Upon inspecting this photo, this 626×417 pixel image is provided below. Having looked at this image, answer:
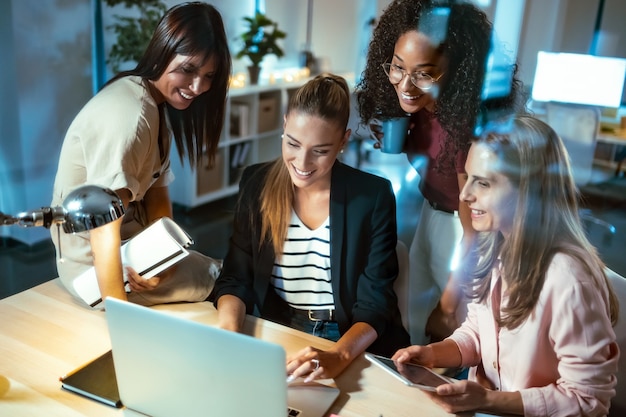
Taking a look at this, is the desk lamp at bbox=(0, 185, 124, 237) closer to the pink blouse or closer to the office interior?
the office interior

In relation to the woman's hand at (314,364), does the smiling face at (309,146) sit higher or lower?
higher

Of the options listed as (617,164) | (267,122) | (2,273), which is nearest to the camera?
(617,164)

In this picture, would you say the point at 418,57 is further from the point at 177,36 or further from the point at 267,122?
the point at 267,122

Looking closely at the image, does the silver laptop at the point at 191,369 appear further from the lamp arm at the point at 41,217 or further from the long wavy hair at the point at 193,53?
the long wavy hair at the point at 193,53

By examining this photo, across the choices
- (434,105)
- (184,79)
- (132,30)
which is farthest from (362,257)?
(132,30)

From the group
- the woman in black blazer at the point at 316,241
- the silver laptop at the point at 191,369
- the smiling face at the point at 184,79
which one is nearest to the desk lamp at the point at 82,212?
the silver laptop at the point at 191,369

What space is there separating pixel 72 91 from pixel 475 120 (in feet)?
6.62

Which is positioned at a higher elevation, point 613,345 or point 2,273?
point 613,345

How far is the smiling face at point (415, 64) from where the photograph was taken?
1157 mm

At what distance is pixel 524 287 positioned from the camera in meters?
1.08

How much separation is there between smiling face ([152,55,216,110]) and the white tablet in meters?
0.78

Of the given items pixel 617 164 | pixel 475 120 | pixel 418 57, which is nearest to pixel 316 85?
pixel 418 57

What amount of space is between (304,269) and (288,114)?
0.37m

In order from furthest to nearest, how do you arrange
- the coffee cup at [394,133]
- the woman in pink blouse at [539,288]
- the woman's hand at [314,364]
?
the coffee cup at [394,133]
the woman's hand at [314,364]
the woman in pink blouse at [539,288]
